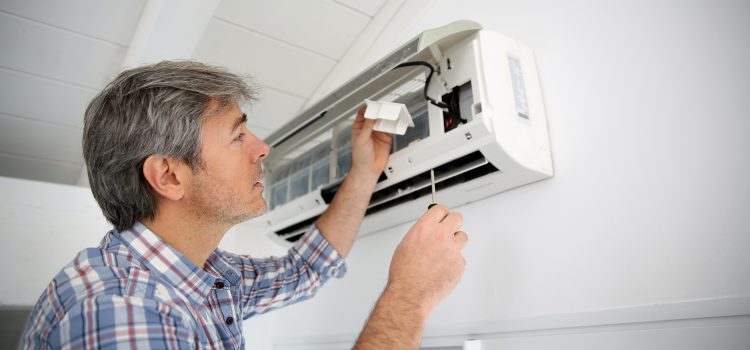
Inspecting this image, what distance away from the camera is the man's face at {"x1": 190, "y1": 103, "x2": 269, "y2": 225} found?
0.98 metres

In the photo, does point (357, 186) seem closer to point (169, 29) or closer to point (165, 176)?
point (165, 176)

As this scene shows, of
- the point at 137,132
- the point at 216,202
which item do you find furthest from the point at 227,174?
the point at 137,132

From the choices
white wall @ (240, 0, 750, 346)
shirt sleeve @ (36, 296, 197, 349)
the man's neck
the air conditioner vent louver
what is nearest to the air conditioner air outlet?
the air conditioner vent louver

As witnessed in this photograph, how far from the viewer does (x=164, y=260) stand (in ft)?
2.96

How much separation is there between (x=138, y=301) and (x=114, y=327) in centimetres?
5

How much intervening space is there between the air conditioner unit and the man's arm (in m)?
0.03

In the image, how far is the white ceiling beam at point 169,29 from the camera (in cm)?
148

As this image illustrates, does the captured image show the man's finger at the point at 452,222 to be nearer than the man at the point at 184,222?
No

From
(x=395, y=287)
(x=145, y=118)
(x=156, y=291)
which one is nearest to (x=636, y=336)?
(x=395, y=287)

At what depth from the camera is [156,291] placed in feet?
2.56

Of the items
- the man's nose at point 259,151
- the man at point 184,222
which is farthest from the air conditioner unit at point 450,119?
the man's nose at point 259,151

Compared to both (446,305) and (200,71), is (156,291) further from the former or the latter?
(446,305)

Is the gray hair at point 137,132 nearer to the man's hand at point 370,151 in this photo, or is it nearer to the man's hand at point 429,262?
the man's hand at point 370,151

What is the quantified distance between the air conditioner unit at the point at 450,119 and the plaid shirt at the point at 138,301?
43 cm
